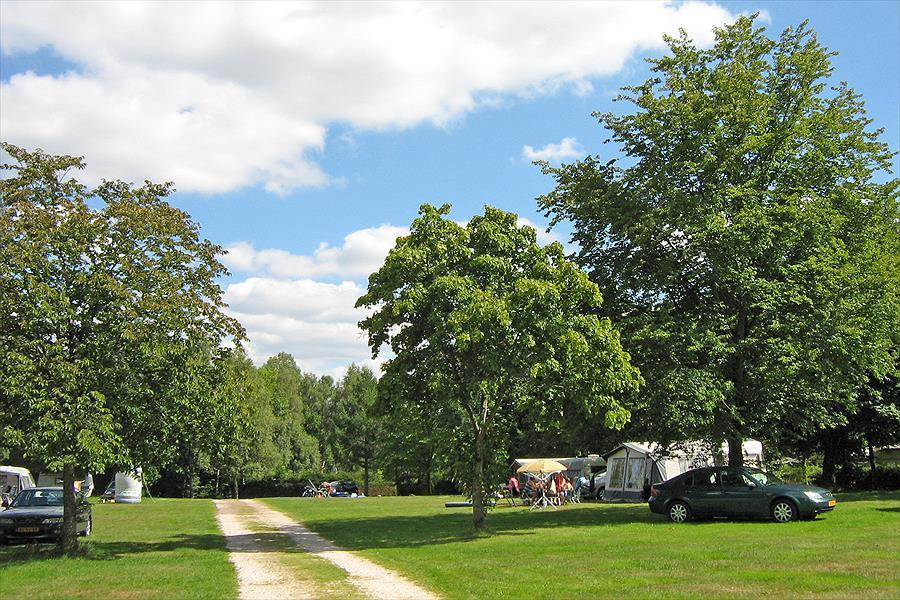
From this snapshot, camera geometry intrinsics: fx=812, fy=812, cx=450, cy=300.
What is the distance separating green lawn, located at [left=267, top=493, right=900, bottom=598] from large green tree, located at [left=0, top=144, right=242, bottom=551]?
18.6ft

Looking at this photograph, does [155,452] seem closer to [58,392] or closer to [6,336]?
[58,392]

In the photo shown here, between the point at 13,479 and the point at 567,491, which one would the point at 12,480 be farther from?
the point at 567,491

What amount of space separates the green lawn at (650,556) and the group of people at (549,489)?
1020cm

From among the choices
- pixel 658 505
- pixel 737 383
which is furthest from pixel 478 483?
pixel 737 383

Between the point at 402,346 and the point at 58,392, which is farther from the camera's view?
the point at 402,346

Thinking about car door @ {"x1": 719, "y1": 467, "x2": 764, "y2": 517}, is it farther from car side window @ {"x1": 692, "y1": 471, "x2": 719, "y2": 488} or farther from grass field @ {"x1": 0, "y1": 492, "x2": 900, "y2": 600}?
grass field @ {"x1": 0, "y1": 492, "x2": 900, "y2": 600}

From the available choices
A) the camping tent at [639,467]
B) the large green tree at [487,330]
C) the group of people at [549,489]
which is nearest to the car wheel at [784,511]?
the large green tree at [487,330]

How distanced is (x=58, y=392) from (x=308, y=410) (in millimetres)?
83772

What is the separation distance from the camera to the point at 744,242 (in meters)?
23.2

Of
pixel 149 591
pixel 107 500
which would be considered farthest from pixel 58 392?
pixel 107 500

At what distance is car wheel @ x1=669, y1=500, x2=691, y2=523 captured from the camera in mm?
22531

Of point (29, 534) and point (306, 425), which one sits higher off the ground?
point (306, 425)

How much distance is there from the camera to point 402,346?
20.9m

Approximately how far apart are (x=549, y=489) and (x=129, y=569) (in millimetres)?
23054
